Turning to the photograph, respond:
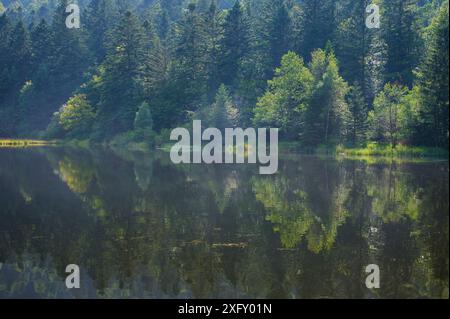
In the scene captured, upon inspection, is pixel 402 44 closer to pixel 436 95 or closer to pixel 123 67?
pixel 436 95

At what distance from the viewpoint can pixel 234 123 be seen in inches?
2992

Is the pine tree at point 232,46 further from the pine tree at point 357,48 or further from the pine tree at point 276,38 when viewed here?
the pine tree at point 357,48

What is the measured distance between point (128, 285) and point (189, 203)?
11.3m

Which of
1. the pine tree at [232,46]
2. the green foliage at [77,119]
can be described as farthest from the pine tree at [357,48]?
the green foliage at [77,119]

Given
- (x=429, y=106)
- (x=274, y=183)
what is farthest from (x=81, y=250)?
(x=429, y=106)

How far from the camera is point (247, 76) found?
89.2 m

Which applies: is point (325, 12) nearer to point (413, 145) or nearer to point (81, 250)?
point (413, 145)

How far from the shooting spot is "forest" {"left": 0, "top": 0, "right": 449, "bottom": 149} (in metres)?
59.7

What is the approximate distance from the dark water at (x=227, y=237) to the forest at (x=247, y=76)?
2840cm

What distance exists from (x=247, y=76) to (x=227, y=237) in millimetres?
73299

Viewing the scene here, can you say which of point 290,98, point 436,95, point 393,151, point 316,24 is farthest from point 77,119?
point 436,95

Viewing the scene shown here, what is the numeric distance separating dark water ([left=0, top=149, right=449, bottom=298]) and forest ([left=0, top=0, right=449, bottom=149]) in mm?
28396

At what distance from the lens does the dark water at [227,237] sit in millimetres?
12977
